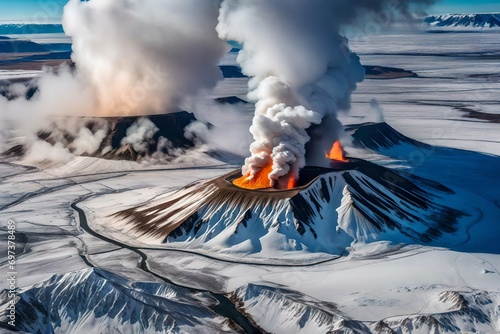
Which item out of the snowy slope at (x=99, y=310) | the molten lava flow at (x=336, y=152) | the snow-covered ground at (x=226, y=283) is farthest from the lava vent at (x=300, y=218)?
the snowy slope at (x=99, y=310)

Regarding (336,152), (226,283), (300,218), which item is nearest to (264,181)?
(300,218)

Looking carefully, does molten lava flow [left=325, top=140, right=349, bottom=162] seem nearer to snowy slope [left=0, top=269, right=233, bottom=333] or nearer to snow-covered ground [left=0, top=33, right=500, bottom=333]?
snow-covered ground [left=0, top=33, right=500, bottom=333]

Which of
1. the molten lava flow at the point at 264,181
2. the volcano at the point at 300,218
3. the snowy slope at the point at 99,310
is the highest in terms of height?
the molten lava flow at the point at 264,181

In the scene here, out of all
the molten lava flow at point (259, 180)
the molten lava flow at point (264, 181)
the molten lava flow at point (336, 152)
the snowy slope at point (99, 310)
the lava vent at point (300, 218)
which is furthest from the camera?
the molten lava flow at point (336, 152)

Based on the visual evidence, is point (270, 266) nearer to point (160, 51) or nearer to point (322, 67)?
point (322, 67)

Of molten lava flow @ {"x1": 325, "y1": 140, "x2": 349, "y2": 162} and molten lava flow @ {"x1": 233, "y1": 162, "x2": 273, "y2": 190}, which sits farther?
molten lava flow @ {"x1": 325, "y1": 140, "x2": 349, "y2": 162}

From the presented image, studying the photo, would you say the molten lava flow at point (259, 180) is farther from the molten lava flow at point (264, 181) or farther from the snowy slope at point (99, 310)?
the snowy slope at point (99, 310)

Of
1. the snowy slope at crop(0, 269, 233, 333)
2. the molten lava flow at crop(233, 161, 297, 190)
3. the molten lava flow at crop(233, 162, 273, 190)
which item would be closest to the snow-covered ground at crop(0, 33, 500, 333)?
the snowy slope at crop(0, 269, 233, 333)
